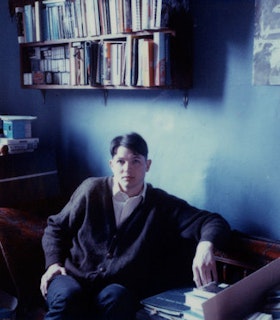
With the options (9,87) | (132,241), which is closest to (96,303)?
(132,241)

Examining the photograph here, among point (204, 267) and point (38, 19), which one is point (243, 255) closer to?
point (204, 267)

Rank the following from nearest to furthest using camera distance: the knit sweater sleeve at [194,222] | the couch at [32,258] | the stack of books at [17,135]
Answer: the knit sweater sleeve at [194,222] → the couch at [32,258] → the stack of books at [17,135]

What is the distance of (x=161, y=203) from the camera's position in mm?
2191

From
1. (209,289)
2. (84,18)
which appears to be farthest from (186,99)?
(209,289)

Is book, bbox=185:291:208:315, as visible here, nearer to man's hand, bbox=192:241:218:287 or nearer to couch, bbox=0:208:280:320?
man's hand, bbox=192:241:218:287

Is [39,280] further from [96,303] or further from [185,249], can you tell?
[185,249]

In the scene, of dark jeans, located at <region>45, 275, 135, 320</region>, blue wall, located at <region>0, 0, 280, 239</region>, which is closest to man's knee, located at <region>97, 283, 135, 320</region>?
dark jeans, located at <region>45, 275, 135, 320</region>

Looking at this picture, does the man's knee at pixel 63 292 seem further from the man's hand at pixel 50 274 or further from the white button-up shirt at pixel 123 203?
the white button-up shirt at pixel 123 203

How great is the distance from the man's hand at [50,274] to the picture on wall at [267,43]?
118 centimetres

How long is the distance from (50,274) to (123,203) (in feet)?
1.46

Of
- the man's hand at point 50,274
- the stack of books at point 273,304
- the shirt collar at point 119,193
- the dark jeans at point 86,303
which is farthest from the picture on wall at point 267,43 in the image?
the man's hand at point 50,274

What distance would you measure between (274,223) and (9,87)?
207 centimetres

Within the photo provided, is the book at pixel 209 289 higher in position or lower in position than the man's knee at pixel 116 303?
higher

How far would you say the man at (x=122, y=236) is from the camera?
2059 millimetres
